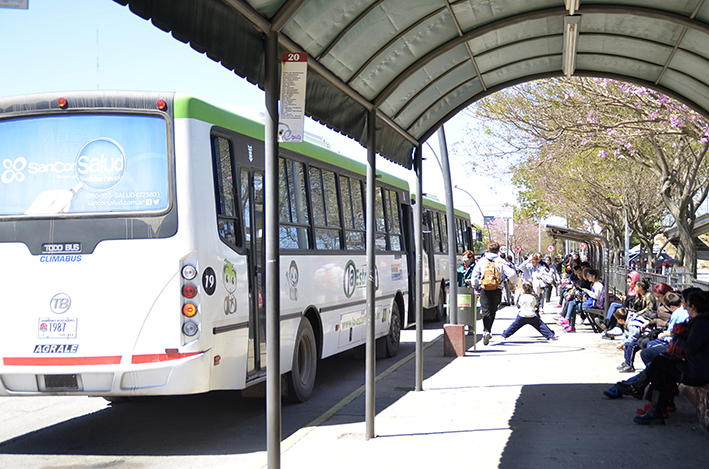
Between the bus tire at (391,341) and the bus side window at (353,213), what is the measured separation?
6.94ft

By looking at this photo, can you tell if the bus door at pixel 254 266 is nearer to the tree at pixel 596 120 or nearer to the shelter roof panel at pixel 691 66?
the shelter roof panel at pixel 691 66

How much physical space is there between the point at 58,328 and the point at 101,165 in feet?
4.86

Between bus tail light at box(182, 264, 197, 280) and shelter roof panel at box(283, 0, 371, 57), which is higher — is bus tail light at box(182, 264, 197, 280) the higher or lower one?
the lower one

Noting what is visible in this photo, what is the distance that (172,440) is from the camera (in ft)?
23.2

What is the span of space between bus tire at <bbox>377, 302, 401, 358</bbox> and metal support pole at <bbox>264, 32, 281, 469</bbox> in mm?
8095

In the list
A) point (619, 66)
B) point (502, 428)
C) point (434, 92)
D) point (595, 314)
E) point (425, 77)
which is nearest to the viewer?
point (502, 428)

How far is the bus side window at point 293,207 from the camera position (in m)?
8.39

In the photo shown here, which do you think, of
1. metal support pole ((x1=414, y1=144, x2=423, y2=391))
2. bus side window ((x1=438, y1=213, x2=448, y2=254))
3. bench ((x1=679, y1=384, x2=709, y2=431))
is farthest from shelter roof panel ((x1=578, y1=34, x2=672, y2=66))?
bus side window ((x1=438, y1=213, x2=448, y2=254))

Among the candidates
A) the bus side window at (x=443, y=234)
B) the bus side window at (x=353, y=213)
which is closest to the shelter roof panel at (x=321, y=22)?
the bus side window at (x=353, y=213)

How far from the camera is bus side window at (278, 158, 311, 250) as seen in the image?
330 inches

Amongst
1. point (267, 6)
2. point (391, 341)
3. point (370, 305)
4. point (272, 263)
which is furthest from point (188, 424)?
point (391, 341)

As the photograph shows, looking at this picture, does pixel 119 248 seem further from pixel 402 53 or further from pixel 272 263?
pixel 402 53

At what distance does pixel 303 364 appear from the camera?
28.9ft

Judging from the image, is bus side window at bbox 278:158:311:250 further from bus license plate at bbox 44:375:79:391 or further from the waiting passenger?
the waiting passenger
